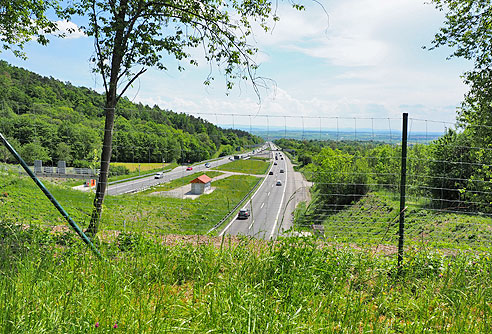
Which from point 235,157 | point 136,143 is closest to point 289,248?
point 235,157

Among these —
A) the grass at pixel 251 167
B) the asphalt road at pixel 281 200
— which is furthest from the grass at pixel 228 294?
the grass at pixel 251 167

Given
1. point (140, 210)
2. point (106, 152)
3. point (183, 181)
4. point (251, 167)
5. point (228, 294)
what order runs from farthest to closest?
point (251, 167), point (183, 181), point (106, 152), point (140, 210), point (228, 294)

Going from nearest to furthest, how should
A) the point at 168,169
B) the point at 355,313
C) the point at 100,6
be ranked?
the point at 355,313 < the point at 100,6 < the point at 168,169

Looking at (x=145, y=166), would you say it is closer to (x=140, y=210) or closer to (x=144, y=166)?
(x=144, y=166)

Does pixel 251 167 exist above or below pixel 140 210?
above

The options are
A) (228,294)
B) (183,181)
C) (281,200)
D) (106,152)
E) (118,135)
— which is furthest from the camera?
(281,200)

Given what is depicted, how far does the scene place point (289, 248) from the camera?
11.7 ft

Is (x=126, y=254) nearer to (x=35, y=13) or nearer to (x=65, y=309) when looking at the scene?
(x=65, y=309)

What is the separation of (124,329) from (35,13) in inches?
260

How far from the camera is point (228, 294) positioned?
2807 millimetres

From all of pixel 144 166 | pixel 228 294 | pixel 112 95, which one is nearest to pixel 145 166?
pixel 144 166

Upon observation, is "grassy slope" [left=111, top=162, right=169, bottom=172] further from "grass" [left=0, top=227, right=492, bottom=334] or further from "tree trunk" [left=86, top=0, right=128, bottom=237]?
"grass" [left=0, top=227, right=492, bottom=334]

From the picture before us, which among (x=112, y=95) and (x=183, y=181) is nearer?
(x=112, y=95)

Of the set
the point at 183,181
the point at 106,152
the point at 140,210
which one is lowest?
the point at 140,210
